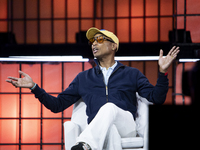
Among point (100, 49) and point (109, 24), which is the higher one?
point (109, 24)

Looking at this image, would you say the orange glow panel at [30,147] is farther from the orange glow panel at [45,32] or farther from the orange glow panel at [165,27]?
the orange glow panel at [165,27]

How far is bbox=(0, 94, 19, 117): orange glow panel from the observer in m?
4.10

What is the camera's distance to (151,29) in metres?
3.95

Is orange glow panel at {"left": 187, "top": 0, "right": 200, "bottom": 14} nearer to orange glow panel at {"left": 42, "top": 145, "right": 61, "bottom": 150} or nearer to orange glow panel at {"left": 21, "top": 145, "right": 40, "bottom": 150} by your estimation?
orange glow panel at {"left": 42, "top": 145, "right": 61, "bottom": 150}

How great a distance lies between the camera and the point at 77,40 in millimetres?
3963

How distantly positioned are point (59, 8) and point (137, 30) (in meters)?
1.44

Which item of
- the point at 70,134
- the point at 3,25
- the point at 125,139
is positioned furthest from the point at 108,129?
the point at 3,25

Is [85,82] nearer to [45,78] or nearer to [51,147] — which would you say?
[45,78]

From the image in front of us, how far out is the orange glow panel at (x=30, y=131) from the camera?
417 centimetres

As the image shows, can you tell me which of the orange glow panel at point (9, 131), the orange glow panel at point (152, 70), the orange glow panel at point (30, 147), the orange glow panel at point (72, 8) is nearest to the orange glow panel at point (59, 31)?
the orange glow panel at point (72, 8)

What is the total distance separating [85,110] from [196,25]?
2404 millimetres

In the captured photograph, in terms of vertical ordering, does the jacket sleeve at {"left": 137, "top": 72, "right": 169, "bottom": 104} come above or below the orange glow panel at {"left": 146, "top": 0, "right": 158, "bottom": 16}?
below

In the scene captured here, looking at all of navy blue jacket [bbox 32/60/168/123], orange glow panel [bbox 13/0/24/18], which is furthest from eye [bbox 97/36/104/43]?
orange glow panel [bbox 13/0/24/18]

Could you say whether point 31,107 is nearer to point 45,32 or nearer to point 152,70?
point 45,32
